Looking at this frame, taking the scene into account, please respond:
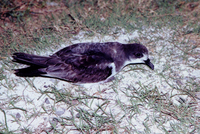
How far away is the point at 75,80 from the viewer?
390 centimetres

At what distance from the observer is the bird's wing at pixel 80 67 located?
12.5 feet

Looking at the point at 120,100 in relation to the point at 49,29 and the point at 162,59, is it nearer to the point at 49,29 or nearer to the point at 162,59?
the point at 162,59

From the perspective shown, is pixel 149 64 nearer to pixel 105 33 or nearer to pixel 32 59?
pixel 105 33

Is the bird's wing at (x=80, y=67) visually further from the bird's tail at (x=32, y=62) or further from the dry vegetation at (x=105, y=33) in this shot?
the dry vegetation at (x=105, y=33)

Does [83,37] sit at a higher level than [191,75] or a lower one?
higher

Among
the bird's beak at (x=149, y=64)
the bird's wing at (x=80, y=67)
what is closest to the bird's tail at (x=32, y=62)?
the bird's wing at (x=80, y=67)

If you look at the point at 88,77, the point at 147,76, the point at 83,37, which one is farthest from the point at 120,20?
the point at 88,77

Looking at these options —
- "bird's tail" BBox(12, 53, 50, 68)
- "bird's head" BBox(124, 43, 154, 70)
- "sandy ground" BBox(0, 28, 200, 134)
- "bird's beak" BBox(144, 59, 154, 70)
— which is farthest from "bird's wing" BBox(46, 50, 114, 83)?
"bird's beak" BBox(144, 59, 154, 70)

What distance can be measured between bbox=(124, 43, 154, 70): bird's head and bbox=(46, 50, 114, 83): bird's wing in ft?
2.23

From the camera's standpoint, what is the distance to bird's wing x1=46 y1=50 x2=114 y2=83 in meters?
3.82

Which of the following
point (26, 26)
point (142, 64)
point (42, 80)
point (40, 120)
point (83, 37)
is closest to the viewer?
point (40, 120)

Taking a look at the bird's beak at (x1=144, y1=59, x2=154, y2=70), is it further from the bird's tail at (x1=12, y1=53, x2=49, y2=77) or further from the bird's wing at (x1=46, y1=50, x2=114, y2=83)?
the bird's tail at (x1=12, y1=53, x2=49, y2=77)

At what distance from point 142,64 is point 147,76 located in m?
0.47

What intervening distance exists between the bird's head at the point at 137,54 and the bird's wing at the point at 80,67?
68 centimetres
